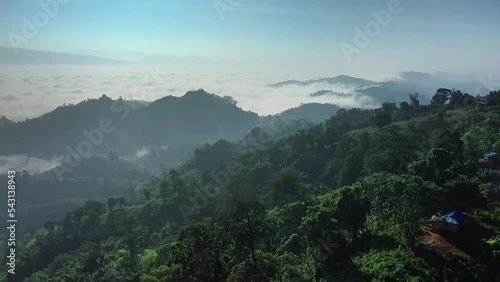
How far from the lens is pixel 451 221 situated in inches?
965

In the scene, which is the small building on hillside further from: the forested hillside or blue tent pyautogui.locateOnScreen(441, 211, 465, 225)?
the forested hillside

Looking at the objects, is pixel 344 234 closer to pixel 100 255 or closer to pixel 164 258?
pixel 164 258

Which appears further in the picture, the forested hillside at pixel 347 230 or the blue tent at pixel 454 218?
the blue tent at pixel 454 218

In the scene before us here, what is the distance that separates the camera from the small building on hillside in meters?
24.4

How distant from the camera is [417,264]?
21.2 m

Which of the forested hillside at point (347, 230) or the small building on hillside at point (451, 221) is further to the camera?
the small building on hillside at point (451, 221)

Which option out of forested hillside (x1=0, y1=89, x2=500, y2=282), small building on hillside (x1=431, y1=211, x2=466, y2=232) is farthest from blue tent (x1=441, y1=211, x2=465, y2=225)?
forested hillside (x1=0, y1=89, x2=500, y2=282)

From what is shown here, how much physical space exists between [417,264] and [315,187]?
116 ft

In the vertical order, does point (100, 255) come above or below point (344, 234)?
below

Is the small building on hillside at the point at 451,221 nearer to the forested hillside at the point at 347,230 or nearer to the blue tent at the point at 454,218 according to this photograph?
the blue tent at the point at 454,218

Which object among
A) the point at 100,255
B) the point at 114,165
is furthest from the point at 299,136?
the point at 114,165

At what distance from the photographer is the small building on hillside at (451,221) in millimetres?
24438

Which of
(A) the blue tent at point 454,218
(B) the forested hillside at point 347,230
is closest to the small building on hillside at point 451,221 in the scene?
(A) the blue tent at point 454,218

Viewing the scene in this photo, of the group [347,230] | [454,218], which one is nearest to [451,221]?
[454,218]
